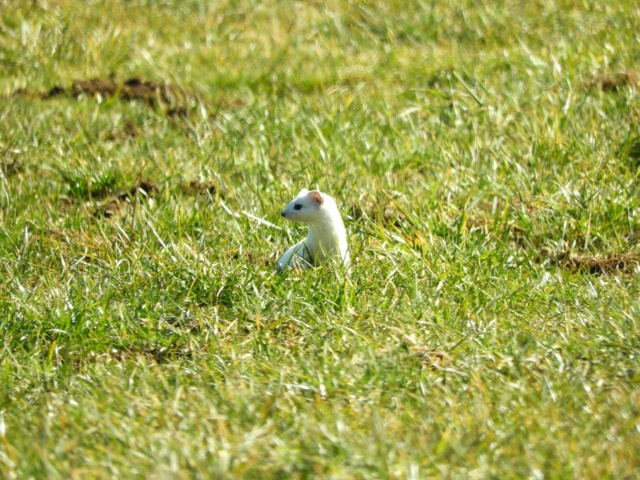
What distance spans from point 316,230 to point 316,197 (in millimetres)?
176

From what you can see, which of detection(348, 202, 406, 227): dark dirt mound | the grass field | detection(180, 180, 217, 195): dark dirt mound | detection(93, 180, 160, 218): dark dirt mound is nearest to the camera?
the grass field

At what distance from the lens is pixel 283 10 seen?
8.49 meters

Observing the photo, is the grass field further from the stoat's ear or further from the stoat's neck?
the stoat's ear

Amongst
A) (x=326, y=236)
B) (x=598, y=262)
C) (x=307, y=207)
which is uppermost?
(x=307, y=207)

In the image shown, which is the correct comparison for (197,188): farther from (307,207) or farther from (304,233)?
(307,207)

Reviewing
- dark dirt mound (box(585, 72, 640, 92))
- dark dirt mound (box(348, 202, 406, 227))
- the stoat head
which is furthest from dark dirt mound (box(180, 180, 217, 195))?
dark dirt mound (box(585, 72, 640, 92))

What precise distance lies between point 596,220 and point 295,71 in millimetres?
3082

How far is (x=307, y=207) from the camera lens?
15.0 feet

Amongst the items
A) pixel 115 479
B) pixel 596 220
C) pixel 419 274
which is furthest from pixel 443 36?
pixel 115 479

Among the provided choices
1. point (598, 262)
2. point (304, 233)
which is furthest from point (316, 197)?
point (598, 262)

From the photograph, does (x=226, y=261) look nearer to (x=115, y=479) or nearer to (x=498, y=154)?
(x=115, y=479)

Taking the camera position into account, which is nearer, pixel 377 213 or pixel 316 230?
pixel 316 230

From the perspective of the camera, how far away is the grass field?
3.10 metres

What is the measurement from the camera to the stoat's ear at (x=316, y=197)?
4523mm
